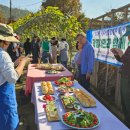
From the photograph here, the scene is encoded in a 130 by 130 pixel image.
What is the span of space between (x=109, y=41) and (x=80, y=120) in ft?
13.7

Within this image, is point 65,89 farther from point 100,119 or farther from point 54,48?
point 54,48

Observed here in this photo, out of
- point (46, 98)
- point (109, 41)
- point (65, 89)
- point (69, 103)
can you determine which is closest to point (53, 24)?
point (109, 41)

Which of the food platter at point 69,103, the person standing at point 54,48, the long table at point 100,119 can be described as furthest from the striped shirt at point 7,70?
the person standing at point 54,48

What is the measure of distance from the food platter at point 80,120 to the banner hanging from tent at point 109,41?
283cm

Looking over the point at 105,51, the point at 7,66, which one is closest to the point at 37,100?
the point at 7,66

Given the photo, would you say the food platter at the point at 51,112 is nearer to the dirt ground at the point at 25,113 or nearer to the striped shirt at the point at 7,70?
the striped shirt at the point at 7,70

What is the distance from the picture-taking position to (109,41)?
6508 mm

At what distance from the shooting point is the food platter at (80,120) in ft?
8.20

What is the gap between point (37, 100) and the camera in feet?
11.5

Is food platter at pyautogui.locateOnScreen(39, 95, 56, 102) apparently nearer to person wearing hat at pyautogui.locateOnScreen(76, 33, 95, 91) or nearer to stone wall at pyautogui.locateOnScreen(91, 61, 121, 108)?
person wearing hat at pyautogui.locateOnScreen(76, 33, 95, 91)

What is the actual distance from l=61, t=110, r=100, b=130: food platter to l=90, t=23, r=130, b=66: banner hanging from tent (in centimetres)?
283

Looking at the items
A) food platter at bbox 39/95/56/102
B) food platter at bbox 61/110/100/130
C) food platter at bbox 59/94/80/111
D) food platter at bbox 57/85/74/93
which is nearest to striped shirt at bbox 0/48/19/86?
food platter at bbox 61/110/100/130

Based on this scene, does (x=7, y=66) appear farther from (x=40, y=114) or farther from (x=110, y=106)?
(x=110, y=106)

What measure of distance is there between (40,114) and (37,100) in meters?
0.56
